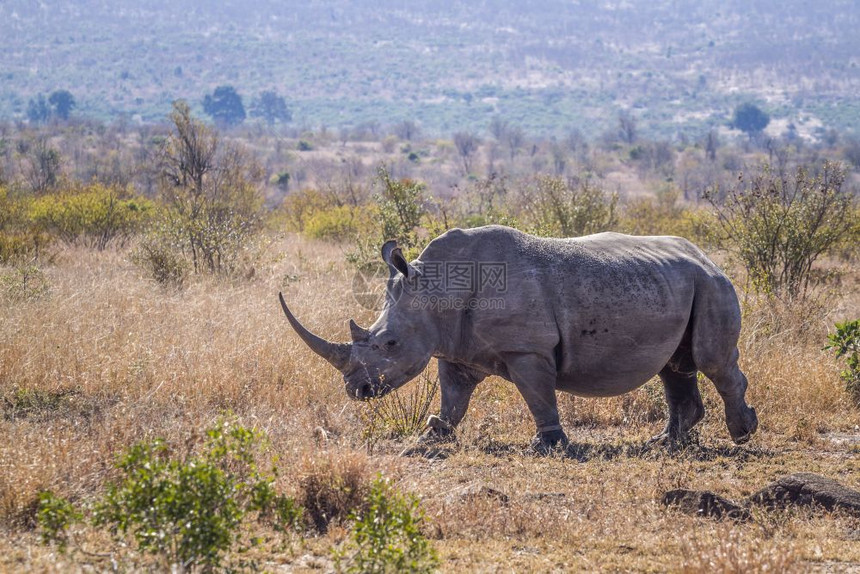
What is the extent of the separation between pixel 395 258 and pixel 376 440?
143 cm

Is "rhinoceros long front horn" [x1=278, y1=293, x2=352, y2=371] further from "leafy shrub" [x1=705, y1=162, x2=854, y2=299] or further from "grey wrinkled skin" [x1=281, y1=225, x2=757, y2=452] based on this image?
"leafy shrub" [x1=705, y1=162, x2=854, y2=299]

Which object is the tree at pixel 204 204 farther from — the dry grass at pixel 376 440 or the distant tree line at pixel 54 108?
the distant tree line at pixel 54 108

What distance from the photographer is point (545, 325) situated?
7.19 m

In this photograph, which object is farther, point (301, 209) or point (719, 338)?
point (301, 209)

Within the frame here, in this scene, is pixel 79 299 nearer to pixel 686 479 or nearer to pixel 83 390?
pixel 83 390

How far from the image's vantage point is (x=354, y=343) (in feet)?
23.7

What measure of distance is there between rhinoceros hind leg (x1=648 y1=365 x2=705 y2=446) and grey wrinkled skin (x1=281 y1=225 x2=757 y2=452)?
481mm

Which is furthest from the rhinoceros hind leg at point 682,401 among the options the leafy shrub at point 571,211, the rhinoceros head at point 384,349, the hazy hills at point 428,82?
the hazy hills at point 428,82

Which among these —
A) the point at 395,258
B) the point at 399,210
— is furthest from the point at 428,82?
the point at 395,258

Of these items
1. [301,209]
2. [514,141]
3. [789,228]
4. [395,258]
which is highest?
[395,258]

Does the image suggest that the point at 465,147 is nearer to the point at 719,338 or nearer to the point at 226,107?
the point at 226,107

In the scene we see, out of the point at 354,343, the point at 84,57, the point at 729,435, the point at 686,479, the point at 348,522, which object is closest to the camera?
the point at 348,522

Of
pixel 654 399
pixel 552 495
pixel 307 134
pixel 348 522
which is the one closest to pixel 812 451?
pixel 654 399

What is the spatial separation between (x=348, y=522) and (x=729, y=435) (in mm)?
4289
